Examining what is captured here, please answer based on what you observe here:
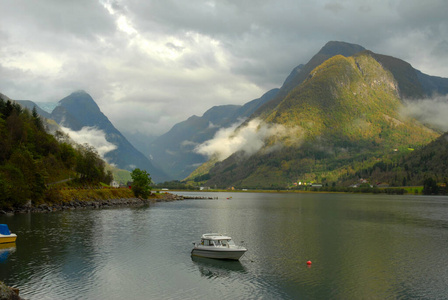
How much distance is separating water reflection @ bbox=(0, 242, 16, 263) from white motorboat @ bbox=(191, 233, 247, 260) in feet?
94.2

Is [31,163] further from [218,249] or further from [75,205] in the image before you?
[218,249]

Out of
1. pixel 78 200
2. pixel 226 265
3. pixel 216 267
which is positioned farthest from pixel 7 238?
pixel 78 200

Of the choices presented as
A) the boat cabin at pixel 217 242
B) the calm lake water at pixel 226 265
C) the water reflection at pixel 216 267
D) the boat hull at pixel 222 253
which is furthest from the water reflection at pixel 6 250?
the boat cabin at pixel 217 242

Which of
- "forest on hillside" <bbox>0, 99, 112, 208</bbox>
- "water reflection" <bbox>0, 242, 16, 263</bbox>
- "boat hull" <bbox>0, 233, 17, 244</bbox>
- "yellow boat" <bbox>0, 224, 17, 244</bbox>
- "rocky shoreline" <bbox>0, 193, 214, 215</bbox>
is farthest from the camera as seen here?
"rocky shoreline" <bbox>0, 193, 214, 215</bbox>

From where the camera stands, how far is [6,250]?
58.2 meters

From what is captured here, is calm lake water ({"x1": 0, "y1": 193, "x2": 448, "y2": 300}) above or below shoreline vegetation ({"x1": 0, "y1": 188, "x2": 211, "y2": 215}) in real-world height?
below

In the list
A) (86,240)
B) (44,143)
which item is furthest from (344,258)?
(44,143)

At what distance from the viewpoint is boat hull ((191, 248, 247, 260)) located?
179 feet

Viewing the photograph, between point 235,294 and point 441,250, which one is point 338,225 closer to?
point 441,250

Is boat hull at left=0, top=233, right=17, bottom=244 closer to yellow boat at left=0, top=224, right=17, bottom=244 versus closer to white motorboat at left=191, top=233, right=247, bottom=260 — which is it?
yellow boat at left=0, top=224, right=17, bottom=244

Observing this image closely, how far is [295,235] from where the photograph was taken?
81062 mm

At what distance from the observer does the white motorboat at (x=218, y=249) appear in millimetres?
54594

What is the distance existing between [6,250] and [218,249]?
1401 inches

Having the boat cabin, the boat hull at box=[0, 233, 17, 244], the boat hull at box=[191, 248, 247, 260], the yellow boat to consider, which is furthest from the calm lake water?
the boat cabin
